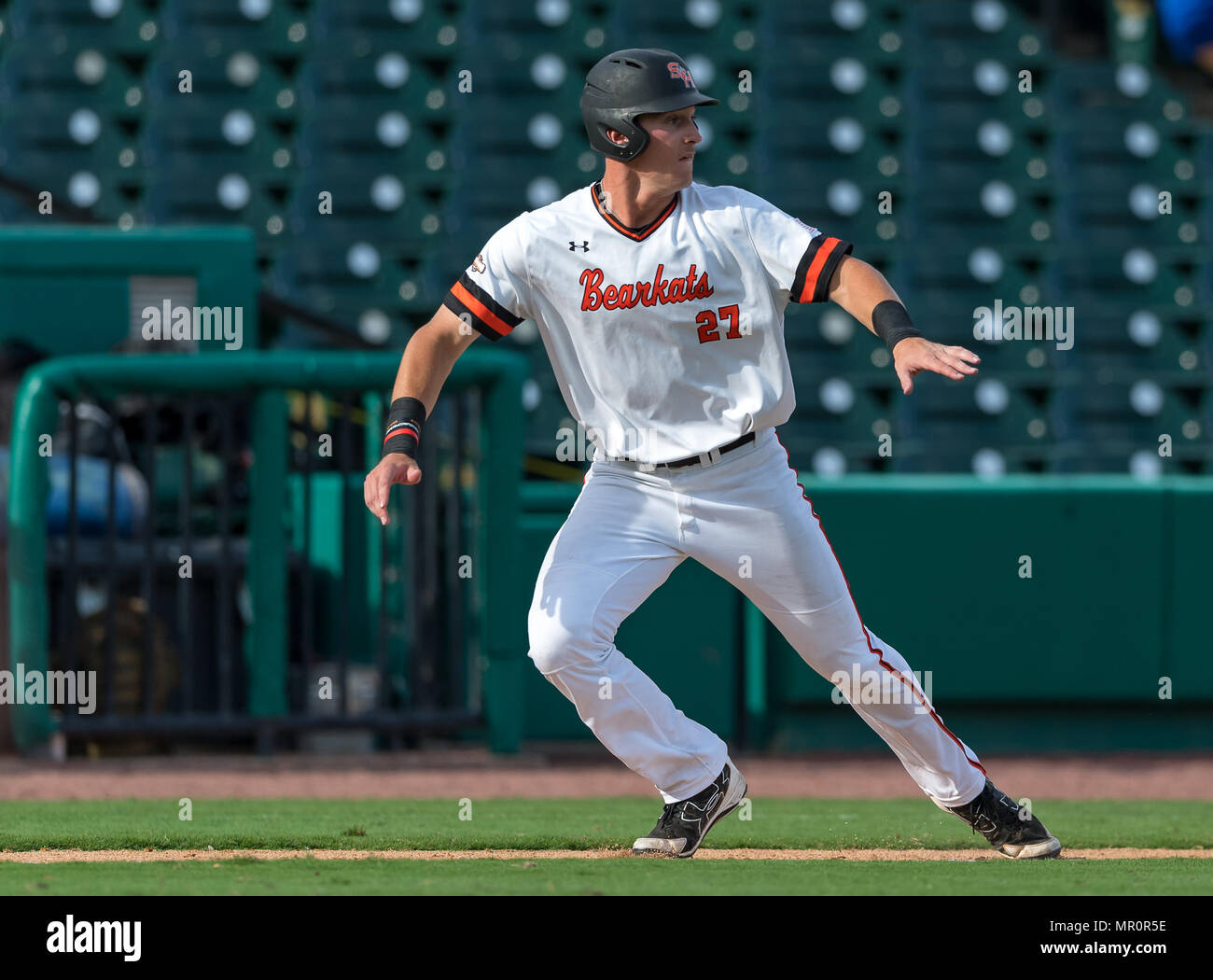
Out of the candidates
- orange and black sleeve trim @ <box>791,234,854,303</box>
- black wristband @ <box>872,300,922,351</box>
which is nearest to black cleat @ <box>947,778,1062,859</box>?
black wristband @ <box>872,300,922,351</box>

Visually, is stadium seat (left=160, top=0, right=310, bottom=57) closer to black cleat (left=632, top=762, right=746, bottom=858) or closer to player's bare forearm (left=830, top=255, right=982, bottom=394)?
player's bare forearm (left=830, top=255, right=982, bottom=394)

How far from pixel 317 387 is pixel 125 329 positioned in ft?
3.97

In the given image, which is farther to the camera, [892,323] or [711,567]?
[711,567]

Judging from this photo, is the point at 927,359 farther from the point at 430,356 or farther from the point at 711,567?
the point at 430,356

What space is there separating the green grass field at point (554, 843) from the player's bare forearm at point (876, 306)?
40.5 inches

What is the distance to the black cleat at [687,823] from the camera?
4.20m

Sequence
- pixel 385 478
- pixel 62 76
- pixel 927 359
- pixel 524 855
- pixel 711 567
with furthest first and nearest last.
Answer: pixel 62 76, pixel 524 855, pixel 711 567, pixel 385 478, pixel 927 359

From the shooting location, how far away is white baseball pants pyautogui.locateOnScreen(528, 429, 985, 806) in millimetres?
4039

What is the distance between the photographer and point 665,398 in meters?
4.07

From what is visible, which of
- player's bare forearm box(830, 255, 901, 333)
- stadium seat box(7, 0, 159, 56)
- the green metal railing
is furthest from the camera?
stadium seat box(7, 0, 159, 56)

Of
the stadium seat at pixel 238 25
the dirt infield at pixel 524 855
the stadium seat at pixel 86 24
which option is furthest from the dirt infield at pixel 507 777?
the stadium seat at pixel 86 24

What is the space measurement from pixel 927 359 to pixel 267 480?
13.0 feet

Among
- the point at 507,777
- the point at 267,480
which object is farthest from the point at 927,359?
the point at 267,480

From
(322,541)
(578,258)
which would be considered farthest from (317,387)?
(578,258)
